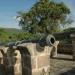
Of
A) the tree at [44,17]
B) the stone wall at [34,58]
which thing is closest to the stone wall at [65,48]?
the stone wall at [34,58]

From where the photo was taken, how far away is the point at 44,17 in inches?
1007

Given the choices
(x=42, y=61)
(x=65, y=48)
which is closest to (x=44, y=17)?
(x=65, y=48)

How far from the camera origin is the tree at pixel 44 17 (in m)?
25.0

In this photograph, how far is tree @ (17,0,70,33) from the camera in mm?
24952

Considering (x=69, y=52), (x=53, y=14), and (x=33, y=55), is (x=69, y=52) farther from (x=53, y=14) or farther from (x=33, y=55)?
(x=53, y=14)

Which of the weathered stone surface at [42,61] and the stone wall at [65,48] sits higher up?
the stone wall at [65,48]

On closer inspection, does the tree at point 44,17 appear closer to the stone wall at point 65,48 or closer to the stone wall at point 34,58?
the stone wall at point 65,48

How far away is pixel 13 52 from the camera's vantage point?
5070 mm

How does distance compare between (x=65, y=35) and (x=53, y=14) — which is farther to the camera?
(x=53, y=14)

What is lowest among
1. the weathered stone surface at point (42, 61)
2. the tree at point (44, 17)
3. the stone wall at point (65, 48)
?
the weathered stone surface at point (42, 61)

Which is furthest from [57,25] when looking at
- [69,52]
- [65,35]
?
[69,52]

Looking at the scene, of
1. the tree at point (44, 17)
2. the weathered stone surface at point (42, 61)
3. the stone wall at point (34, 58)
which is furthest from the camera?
the tree at point (44, 17)

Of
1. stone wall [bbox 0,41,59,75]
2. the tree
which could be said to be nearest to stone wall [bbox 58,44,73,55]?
stone wall [bbox 0,41,59,75]

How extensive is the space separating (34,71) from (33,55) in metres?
0.34
